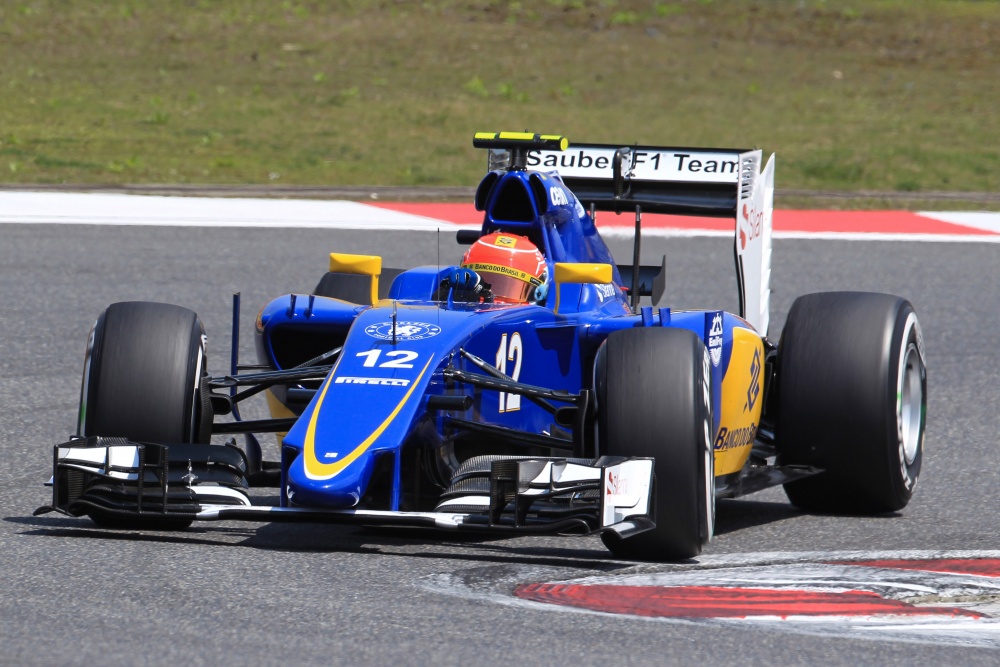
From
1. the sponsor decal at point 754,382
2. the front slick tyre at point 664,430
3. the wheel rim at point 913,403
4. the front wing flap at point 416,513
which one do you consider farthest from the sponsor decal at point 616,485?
the wheel rim at point 913,403

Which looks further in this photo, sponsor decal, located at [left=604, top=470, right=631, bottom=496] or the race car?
the race car

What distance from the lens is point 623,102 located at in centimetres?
2672

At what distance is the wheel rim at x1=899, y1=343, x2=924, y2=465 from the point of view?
22.8ft

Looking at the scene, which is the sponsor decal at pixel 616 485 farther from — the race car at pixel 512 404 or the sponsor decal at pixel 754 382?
the sponsor decal at pixel 754 382

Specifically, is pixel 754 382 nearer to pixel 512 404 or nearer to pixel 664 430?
pixel 512 404

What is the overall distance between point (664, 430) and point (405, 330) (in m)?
1.00

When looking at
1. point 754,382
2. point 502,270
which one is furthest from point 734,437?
point 502,270

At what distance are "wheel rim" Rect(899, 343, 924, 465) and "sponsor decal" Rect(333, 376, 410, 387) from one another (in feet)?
7.73

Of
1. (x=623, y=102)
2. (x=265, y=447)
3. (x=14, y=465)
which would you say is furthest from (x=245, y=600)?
(x=623, y=102)

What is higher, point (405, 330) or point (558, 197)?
point (558, 197)

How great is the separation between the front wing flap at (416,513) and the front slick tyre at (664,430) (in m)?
0.10

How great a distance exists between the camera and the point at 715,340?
6398 mm

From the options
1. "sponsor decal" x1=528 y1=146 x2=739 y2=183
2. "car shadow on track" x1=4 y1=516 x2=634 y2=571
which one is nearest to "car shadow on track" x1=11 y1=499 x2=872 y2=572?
"car shadow on track" x1=4 y1=516 x2=634 y2=571

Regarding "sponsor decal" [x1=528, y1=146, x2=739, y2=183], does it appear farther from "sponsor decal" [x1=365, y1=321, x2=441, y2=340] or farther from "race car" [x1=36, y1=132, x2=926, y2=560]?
"sponsor decal" [x1=365, y1=321, x2=441, y2=340]
